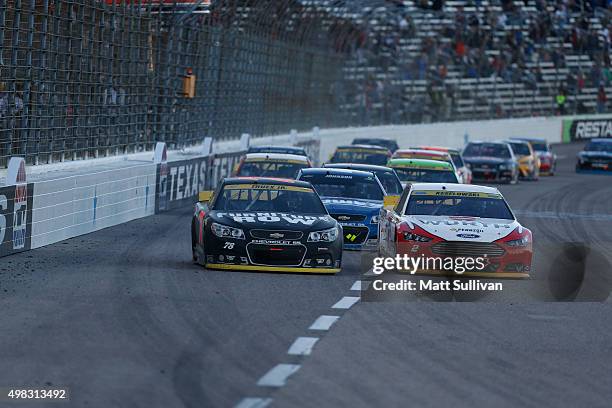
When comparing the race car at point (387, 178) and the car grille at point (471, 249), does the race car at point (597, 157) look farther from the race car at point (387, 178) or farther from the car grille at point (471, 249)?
the car grille at point (471, 249)

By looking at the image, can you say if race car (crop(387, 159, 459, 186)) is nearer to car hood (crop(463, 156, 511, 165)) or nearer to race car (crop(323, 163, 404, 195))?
race car (crop(323, 163, 404, 195))

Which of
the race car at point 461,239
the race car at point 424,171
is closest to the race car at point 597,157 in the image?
the race car at point 424,171

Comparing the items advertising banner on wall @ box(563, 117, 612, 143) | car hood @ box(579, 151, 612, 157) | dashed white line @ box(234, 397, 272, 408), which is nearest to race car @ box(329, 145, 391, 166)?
car hood @ box(579, 151, 612, 157)

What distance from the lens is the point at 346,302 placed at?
1407 cm

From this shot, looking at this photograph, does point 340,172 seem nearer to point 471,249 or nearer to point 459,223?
point 459,223

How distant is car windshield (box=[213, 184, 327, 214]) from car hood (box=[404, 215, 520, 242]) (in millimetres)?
1203

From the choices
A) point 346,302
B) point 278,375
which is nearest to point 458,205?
point 346,302

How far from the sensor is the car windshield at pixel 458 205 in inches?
707

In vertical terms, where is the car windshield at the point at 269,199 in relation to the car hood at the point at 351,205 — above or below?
above

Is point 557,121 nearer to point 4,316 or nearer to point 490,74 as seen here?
point 490,74

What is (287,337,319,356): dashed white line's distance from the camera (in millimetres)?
10533

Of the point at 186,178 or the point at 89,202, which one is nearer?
the point at 89,202

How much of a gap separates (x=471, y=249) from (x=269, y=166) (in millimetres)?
10331

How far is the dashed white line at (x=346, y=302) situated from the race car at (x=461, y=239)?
95.1 inches
